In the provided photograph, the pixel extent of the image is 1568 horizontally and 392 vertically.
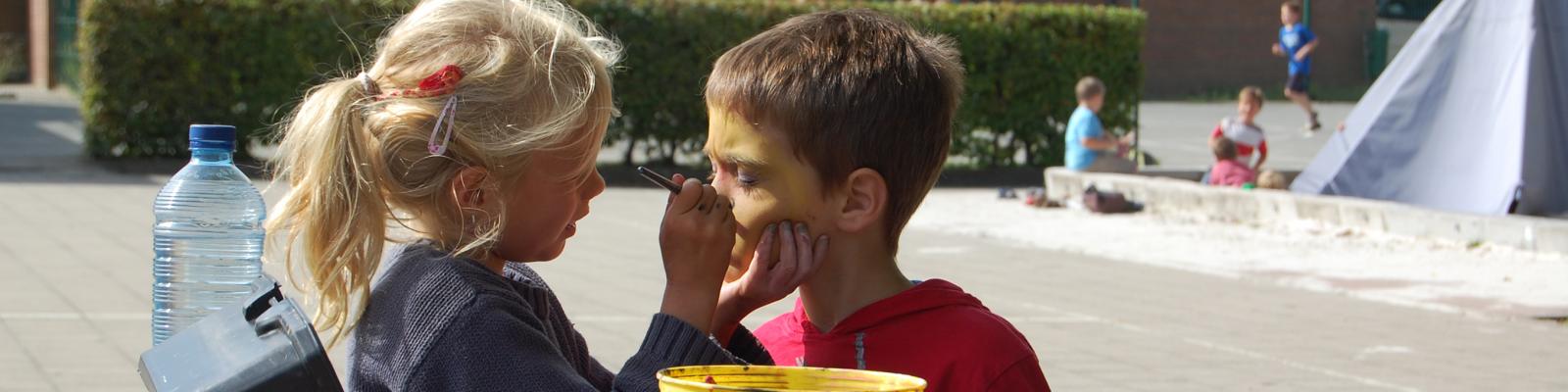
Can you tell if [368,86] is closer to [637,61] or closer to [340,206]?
[340,206]

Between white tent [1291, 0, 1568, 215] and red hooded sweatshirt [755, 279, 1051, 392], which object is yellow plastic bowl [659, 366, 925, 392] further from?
white tent [1291, 0, 1568, 215]

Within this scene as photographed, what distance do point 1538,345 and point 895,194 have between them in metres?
5.56

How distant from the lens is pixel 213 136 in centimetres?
315

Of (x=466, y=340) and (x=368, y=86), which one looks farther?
(x=368, y=86)

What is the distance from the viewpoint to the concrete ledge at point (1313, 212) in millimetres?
9531

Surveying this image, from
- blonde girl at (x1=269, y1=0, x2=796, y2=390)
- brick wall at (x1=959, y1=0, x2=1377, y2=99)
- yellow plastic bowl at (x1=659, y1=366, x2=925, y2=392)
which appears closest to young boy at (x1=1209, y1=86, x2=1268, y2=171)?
blonde girl at (x1=269, y1=0, x2=796, y2=390)

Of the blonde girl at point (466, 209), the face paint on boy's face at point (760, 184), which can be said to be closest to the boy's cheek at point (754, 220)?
the face paint on boy's face at point (760, 184)

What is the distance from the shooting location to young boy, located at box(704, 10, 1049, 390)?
2.43 meters

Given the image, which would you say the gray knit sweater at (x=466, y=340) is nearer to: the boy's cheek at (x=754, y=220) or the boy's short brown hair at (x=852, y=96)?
the boy's cheek at (x=754, y=220)

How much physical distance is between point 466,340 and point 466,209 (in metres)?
0.29

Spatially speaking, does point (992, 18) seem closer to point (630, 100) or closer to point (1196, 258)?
point (630, 100)

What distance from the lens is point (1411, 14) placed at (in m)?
39.8

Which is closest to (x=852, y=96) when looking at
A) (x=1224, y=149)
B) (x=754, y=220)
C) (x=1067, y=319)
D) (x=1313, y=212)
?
(x=754, y=220)

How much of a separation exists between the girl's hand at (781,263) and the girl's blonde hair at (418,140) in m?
0.30
